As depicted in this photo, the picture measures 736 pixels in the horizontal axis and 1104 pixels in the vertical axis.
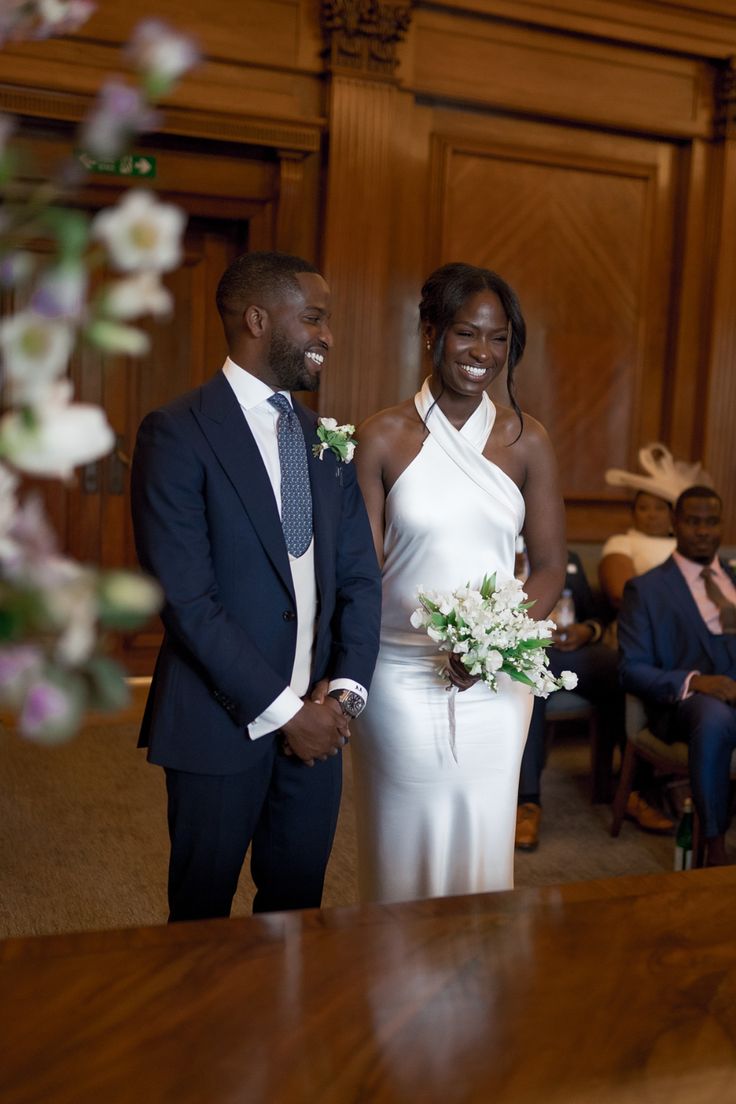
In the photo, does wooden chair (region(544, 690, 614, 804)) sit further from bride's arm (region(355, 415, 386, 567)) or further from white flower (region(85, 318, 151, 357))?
white flower (region(85, 318, 151, 357))

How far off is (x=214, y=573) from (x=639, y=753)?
280 cm

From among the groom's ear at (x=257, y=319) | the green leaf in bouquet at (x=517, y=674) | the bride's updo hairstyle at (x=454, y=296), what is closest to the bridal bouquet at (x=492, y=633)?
the green leaf in bouquet at (x=517, y=674)

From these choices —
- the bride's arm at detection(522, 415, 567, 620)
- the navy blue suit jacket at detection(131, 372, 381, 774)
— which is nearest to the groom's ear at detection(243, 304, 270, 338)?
the navy blue suit jacket at detection(131, 372, 381, 774)

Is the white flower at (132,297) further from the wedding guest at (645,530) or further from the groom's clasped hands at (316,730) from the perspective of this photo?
the wedding guest at (645,530)

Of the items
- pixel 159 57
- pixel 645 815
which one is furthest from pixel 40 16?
pixel 645 815

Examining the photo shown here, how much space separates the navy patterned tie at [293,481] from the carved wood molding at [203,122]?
4148 millimetres

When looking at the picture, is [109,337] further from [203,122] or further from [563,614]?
[203,122]

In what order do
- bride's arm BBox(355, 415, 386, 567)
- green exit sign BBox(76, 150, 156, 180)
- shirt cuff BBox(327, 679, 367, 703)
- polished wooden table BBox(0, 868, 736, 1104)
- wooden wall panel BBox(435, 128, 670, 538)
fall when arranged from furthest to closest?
wooden wall panel BBox(435, 128, 670, 538)
green exit sign BBox(76, 150, 156, 180)
bride's arm BBox(355, 415, 386, 567)
shirt cuff BBox(327, 679, 367, 703)
polished wooden table BBox(0, 868, 736, 1104)

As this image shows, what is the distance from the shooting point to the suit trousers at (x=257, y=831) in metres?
2.55

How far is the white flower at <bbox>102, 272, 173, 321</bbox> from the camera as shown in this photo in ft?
2.25

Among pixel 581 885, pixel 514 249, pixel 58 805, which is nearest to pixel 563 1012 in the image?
pixel 581 885

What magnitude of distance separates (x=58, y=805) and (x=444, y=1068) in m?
3.93

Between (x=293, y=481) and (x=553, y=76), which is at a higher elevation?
(x=553, y=76)

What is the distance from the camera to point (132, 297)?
2.26 feet
